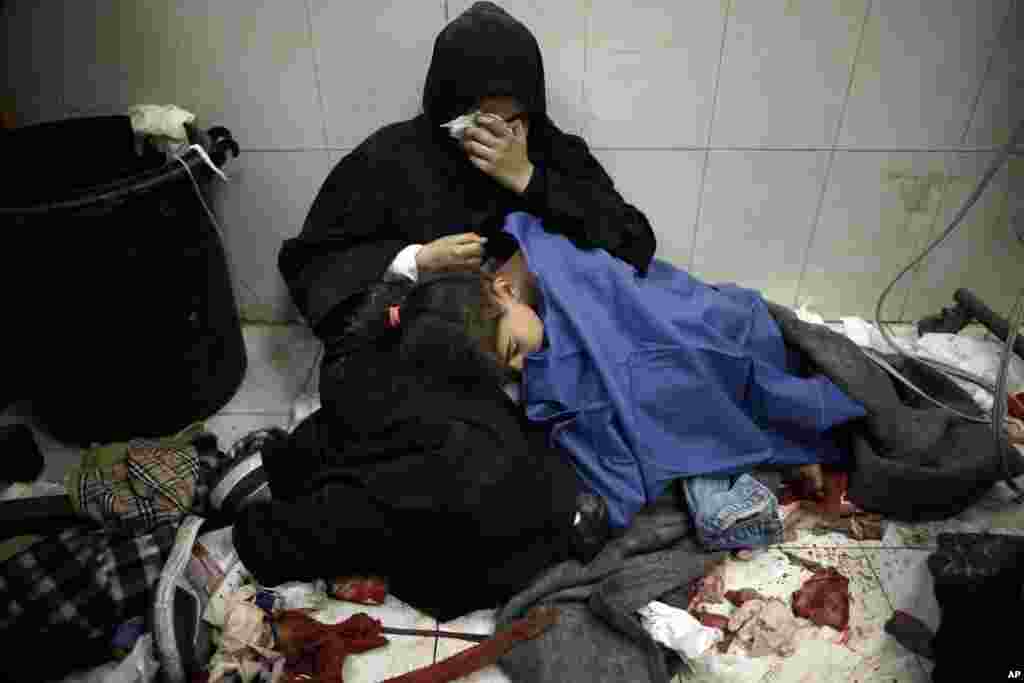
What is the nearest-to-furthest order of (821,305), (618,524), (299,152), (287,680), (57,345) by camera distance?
1. (287,680)
2. (618,524)
3. (57,345)
4. (299,152)
5. (821,305)

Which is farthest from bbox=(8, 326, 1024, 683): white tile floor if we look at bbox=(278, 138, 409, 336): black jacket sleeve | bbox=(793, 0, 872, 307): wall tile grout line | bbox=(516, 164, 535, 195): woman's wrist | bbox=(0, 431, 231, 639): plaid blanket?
Result: bbox=(516, 164, 535, 195): woman's wrist

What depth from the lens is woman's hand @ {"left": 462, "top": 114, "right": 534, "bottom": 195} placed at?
1.24 metres

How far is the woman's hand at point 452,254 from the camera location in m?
1.24

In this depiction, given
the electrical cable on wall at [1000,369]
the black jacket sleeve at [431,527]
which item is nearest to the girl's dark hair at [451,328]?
the black jacket sleeve at [431,527]

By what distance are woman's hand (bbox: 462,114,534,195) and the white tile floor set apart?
80cm

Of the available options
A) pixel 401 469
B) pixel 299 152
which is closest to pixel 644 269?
pixel 401 469

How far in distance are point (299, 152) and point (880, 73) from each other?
1.34 metres

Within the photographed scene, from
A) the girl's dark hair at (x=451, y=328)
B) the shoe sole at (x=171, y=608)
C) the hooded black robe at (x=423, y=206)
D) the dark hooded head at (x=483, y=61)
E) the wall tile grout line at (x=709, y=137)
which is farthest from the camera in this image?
the wall tile grout line at (x=709, y=137)

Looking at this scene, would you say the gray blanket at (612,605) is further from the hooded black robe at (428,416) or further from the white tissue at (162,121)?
the white tissue at (162,121)

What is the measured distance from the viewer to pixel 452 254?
4.06 ft

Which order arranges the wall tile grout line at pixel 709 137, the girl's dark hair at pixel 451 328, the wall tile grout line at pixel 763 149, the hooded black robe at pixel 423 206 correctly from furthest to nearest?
the wall tile grout line at pixel 763 149 → the wall tile grout line at pixel 709 137 → the hooded black robe at pixel 423 206 → the girl's dark hair at pixel 451 328

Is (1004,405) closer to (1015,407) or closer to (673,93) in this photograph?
(1015,407)

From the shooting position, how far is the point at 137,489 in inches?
48.1

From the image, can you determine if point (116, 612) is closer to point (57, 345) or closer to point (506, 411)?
point (57, 345)
